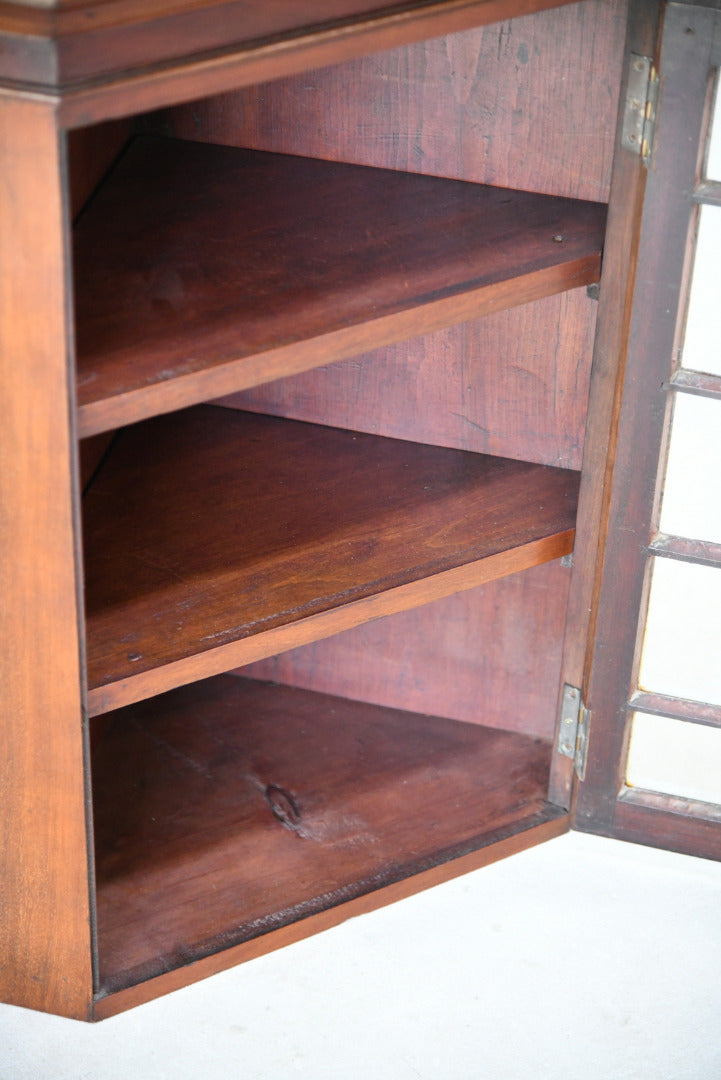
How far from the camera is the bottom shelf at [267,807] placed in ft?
6.17

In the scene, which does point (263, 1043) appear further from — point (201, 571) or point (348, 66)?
point (348, 66)

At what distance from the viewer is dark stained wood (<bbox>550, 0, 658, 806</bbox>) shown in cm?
165

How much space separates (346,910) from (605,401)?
2.35ft

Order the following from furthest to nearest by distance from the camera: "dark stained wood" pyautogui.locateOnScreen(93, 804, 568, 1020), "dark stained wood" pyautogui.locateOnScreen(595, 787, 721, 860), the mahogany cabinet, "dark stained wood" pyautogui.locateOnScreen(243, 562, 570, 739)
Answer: "dark stained wood" pyautogui.locateOnScreen(243, 562, 570, 739), "dark stained wood" pyautogui.locateOnScreen(595, 787, 721, 860), "dark stained wood" pyautogui.locateOnScreen(93, 804, 568, 1020), the mahogany cabinet

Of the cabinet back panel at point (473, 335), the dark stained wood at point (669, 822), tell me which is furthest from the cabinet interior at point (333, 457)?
the dark stained wood at point (669, 822)

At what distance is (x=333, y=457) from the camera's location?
1974 mm

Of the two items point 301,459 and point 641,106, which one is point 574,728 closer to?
point 301,459

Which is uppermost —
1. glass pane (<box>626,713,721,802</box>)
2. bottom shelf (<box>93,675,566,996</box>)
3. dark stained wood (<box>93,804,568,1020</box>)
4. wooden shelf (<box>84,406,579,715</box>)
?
wooden shelf (<box>84,406,579,715</box>)

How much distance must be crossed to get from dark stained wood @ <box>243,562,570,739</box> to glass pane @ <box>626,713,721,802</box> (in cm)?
20

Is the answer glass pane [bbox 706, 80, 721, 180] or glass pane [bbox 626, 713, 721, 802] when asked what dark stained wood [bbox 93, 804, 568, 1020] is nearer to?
glass pane [bbox 626, 713, 721, 802]

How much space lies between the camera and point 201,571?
1.76 metres

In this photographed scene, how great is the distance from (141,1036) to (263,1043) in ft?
0.47

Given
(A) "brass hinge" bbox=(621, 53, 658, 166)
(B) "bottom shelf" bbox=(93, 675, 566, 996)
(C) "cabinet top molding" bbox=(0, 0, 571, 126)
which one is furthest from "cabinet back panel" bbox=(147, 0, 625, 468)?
(B) "bottom shelf" bbox=(93, 675, 566, 996)

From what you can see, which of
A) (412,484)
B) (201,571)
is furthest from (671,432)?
(201,571)
